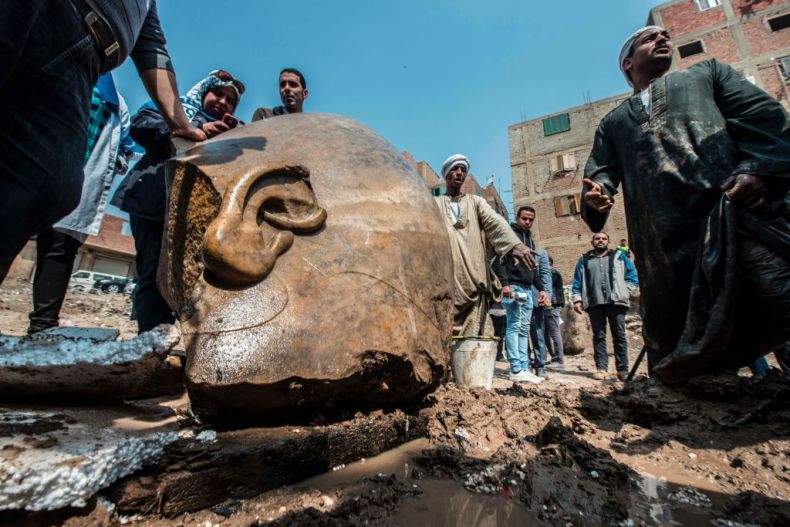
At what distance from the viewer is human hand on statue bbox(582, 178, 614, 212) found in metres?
2.23

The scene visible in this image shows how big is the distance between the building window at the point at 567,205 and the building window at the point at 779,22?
1115 centimetres

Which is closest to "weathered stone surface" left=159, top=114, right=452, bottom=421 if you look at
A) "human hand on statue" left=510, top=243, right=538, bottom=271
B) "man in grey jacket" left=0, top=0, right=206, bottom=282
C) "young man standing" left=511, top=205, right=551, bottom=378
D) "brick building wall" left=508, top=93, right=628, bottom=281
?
Answer: "man in grey jacket" left=0, top=0, right=206, bottom=282

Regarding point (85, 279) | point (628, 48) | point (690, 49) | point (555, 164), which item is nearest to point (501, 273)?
point (628, 48)

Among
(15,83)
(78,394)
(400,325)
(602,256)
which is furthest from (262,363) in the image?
(602,256)

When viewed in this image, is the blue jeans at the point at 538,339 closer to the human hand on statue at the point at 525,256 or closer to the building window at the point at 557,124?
the human hand on statue at the point at 525,256

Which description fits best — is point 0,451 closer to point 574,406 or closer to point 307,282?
point 307,282

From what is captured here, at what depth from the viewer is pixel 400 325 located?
1467 millimetres

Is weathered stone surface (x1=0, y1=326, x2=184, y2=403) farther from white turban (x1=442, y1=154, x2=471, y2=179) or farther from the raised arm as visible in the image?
white turban (x1=442, y1=154, x2=471, y2=179)

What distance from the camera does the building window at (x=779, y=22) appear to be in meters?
16.6

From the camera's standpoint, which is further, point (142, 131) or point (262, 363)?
point (142, 131)

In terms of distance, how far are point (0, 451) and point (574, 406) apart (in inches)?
85.9

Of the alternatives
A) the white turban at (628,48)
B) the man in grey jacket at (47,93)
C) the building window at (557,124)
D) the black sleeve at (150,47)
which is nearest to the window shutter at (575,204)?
the building window at (557,124)

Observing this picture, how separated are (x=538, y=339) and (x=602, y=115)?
61.3 feet

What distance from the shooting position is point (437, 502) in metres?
1.12
